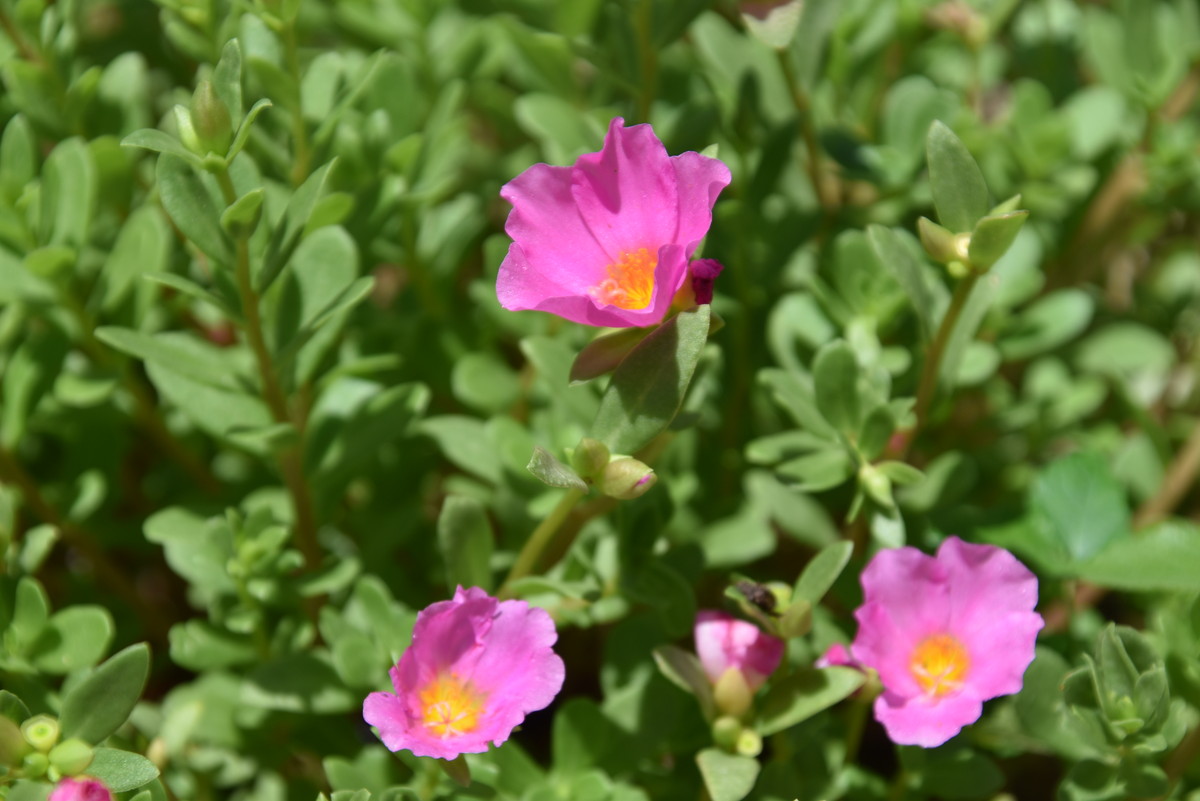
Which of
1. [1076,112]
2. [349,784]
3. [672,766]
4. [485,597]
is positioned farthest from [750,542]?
[1076,112]

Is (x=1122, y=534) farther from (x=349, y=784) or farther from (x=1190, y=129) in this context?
(x=349, y=784)

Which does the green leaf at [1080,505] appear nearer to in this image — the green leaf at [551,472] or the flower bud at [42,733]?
the green leaf at [551,472]

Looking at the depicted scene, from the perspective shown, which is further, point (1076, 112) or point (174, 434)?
point (1076, 112)

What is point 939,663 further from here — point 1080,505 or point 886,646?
point 1080,505

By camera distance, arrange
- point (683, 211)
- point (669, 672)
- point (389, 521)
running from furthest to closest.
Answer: point (389, 521)
point (669, 672)
point (683, 211)

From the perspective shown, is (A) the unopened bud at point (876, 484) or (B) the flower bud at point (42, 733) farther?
(A) the unopened bud at point (876, 484)

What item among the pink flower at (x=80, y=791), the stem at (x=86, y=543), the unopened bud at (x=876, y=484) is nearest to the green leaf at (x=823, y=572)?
the unopened bud at (x=876, y=484)
